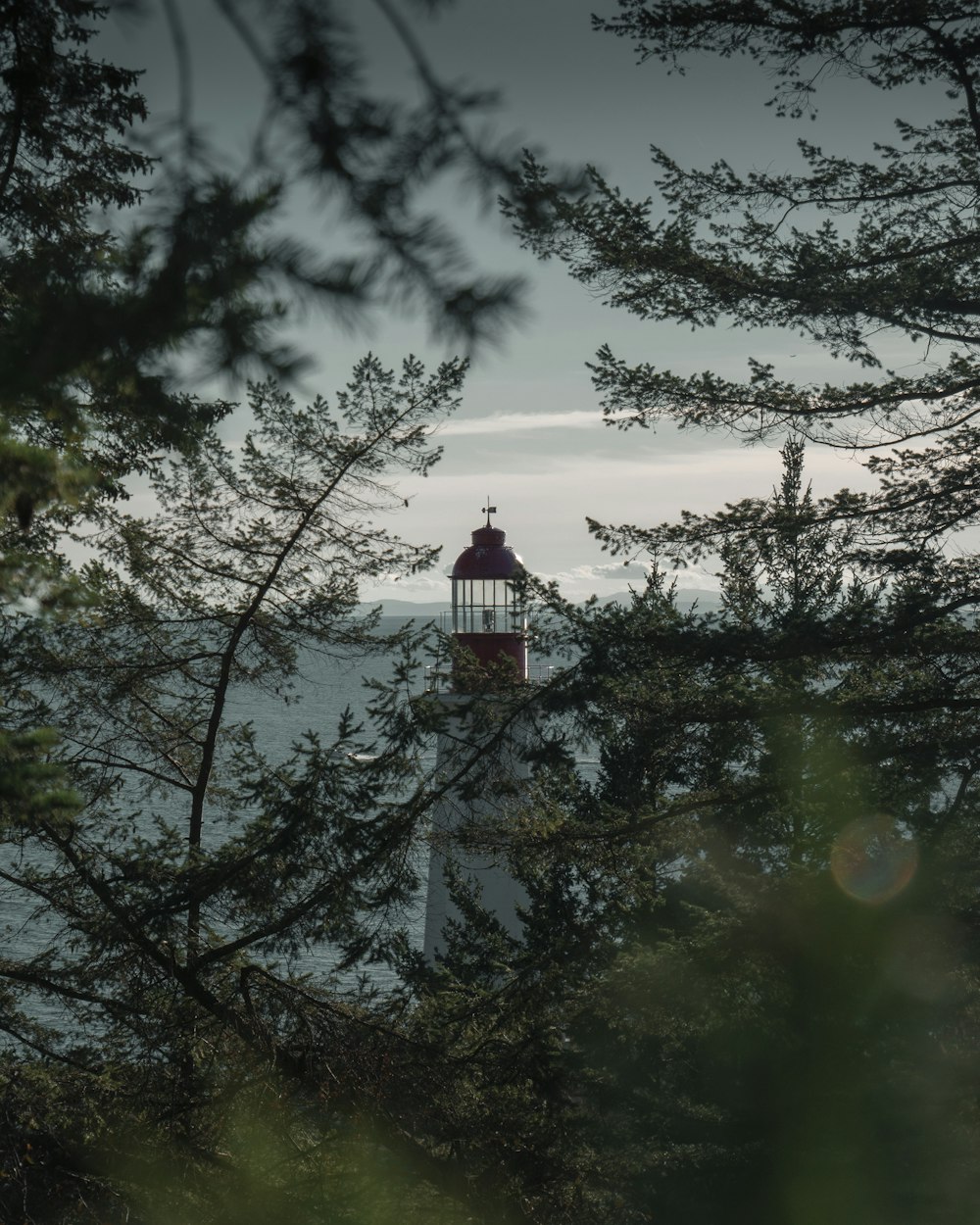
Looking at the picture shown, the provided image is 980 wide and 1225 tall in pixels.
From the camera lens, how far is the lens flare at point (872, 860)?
7.48 meters

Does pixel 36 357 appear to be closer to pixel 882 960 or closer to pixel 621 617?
pixel 621 617

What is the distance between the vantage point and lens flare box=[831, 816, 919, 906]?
24.5 feet

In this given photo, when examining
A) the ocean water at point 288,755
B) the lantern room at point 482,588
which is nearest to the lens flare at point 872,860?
the ocean water at point 288,755

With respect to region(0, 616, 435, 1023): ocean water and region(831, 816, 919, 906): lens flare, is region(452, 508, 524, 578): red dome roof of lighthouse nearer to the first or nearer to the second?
region(0, 616, 435, 1023): ocean water

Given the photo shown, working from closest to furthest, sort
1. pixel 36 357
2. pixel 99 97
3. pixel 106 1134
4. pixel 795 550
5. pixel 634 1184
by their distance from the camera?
pixel 36 357
pixel 99 97
pixel 106 1134
pixel 795 550
pixel 634 1184

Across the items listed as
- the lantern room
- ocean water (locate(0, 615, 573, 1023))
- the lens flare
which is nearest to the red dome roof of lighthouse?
the lantern room

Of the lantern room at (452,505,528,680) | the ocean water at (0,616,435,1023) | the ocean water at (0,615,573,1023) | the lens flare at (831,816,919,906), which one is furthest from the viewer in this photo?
the lantern room at (452,505,528,680)

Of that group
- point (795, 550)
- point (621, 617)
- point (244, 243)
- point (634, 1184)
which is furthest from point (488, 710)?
point (244, 243)

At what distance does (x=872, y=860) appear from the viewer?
795cm

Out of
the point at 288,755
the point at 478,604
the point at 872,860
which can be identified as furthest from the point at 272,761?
the point at 872,860

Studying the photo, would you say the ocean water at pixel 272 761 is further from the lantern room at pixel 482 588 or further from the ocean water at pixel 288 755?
the lantern room at pixel 482 588

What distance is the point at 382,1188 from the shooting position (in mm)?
6895

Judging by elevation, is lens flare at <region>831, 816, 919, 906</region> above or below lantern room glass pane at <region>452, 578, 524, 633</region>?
below

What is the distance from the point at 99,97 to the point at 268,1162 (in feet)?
19.2
